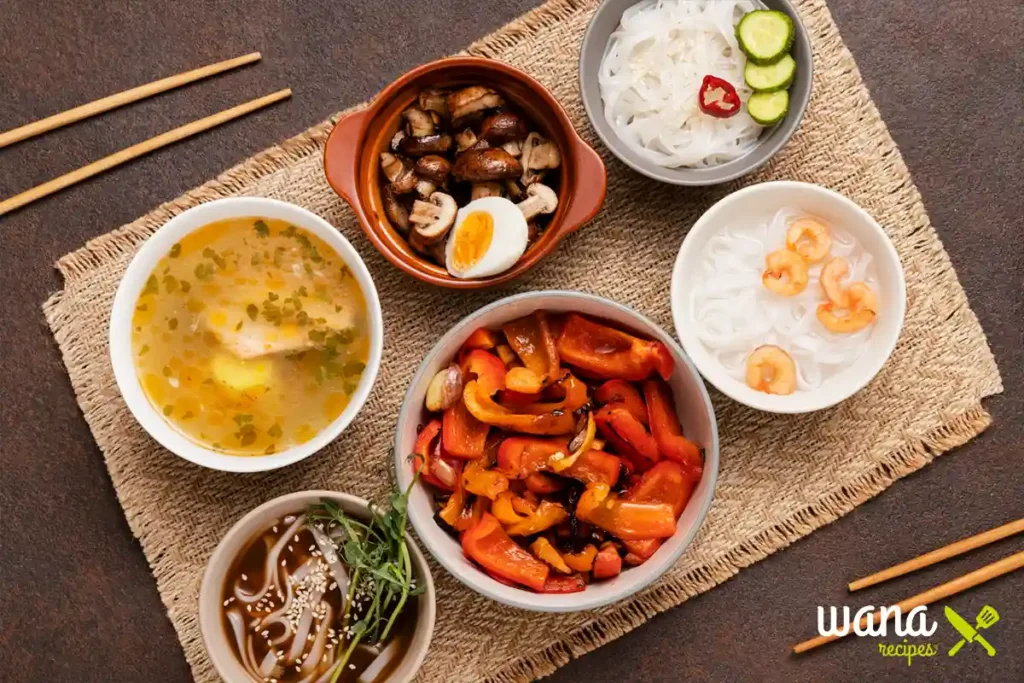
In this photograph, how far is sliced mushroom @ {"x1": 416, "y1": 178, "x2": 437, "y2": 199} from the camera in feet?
6.57

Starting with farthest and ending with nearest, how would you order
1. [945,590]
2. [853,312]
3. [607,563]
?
[945,590]
[853,312]
[607,563]

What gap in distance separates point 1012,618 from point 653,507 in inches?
37.1

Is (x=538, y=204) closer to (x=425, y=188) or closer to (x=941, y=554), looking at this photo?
(x=425, y=188)

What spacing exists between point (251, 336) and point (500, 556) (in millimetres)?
674

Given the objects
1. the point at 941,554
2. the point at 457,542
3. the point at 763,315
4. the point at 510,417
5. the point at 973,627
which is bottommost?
the point at 973,627

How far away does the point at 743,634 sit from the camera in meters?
2.14

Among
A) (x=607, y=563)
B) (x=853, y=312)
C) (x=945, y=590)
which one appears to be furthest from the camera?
(x=945, y=590)

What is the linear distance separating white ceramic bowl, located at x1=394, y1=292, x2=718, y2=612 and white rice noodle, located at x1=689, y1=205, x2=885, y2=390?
0.17 m

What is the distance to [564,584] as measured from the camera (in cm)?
190

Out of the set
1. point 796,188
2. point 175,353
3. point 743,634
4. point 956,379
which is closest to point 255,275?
point 175,353

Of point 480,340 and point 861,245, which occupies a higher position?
point 861,245

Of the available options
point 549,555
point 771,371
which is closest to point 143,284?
point 549,555

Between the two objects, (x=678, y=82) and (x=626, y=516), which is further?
(x=678, y=82)

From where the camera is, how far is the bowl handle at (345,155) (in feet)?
6.32
